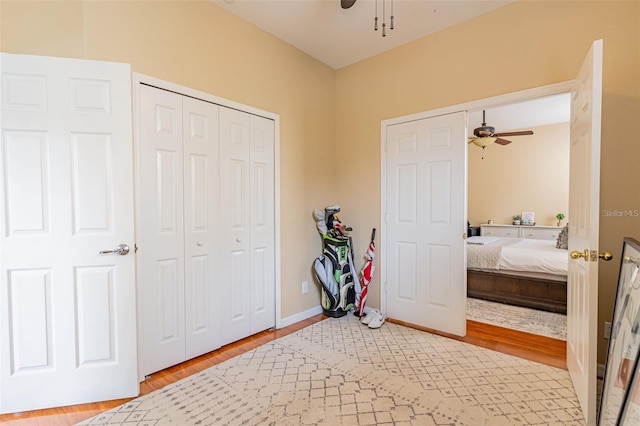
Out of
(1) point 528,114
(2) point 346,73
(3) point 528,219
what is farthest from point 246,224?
(3) point 528,219

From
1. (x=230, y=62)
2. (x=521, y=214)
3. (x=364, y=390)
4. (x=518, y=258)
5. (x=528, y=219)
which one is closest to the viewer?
(x=364, y=390)

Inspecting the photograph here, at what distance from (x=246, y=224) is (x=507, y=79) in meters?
2.58

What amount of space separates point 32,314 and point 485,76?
12.2 ft

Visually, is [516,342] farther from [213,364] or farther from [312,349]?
[213,364]

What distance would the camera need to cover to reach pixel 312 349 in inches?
102

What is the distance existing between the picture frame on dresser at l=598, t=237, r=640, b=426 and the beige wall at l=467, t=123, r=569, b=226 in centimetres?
530

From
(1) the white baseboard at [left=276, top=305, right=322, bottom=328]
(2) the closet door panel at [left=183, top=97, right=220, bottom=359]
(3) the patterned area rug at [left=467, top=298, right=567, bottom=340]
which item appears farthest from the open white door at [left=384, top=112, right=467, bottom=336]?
(2) the closet door panel at [left=183, top=97, right=220, bottom=359]

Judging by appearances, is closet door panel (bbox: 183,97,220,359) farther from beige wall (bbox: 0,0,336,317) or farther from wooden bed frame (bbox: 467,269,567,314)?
wooden bed frame (bbox: 467,269,567,314)

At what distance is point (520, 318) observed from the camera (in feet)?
10.8

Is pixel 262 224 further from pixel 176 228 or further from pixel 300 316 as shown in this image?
pixel 300 316

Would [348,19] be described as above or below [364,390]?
above

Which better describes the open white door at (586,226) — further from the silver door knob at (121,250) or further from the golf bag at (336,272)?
the silver door knob at (121,250)

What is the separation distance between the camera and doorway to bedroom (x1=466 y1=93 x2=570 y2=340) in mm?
3482

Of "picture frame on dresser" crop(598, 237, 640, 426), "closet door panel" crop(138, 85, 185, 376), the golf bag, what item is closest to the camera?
"picture frame on dresser" crop(598, 237, 640, 426)
